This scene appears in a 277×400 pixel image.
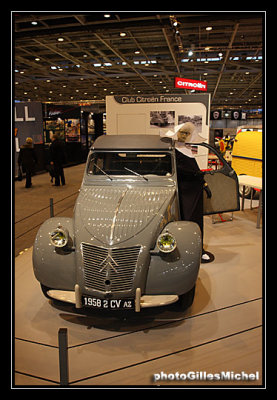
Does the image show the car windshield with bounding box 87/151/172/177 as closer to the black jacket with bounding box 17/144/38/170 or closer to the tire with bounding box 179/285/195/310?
the tire with bounding box 179/285/195/310

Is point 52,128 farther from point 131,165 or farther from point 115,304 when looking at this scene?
point 115,304

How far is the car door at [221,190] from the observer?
5215 millimetres

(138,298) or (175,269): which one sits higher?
(175,269)

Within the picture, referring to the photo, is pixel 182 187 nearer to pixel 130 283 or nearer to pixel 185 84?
pixel 130 283

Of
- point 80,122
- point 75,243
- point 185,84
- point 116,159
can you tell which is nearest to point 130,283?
point 75,243

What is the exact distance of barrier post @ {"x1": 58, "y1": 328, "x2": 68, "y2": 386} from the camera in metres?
2.41

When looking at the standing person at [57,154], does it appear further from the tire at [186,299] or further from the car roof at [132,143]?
the tire at [186,299]

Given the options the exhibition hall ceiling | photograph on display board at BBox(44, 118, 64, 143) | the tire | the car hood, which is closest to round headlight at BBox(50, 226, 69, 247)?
the car hood

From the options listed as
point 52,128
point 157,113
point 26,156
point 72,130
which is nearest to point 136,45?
point 157,113

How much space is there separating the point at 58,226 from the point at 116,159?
156 cm

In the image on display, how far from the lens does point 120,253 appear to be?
3109 mm

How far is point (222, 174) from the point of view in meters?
5.29

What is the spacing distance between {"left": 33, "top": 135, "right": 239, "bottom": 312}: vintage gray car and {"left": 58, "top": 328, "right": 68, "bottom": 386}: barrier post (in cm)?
59

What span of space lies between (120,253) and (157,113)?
696 centimetres
